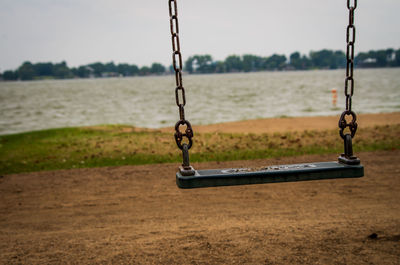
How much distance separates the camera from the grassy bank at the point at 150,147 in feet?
35.0

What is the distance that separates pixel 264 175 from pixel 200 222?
94.5 inches

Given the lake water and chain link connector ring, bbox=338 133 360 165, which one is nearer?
chain link connector ring, bbox=338 133 360 165

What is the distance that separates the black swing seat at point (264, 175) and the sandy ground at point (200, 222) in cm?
130

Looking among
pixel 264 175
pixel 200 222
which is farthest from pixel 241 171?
pixel 200 222

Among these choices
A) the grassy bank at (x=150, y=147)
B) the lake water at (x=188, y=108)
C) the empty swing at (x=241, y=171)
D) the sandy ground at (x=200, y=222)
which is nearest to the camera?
the empty swing at (x=241, y=171)

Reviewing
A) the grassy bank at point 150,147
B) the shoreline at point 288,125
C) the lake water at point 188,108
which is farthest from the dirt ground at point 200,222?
the lake water at point 188,108

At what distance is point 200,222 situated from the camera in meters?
5.76

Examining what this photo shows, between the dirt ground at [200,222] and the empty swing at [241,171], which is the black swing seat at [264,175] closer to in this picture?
the empty swing at [241,171]

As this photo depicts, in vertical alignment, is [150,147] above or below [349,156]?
below

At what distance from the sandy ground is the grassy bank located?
7.35ft

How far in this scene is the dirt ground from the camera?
187 inches

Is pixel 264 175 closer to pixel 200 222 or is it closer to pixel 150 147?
pixel 200 222

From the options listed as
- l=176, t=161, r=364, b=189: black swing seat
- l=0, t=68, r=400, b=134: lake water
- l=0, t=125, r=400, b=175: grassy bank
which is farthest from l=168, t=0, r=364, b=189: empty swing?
l=0, t=68, r=400, b=134: lake water

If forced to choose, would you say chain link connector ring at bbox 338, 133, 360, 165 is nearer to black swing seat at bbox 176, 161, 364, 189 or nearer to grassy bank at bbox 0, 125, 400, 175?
black swing seat at bbox 176, 161, 364, 189
